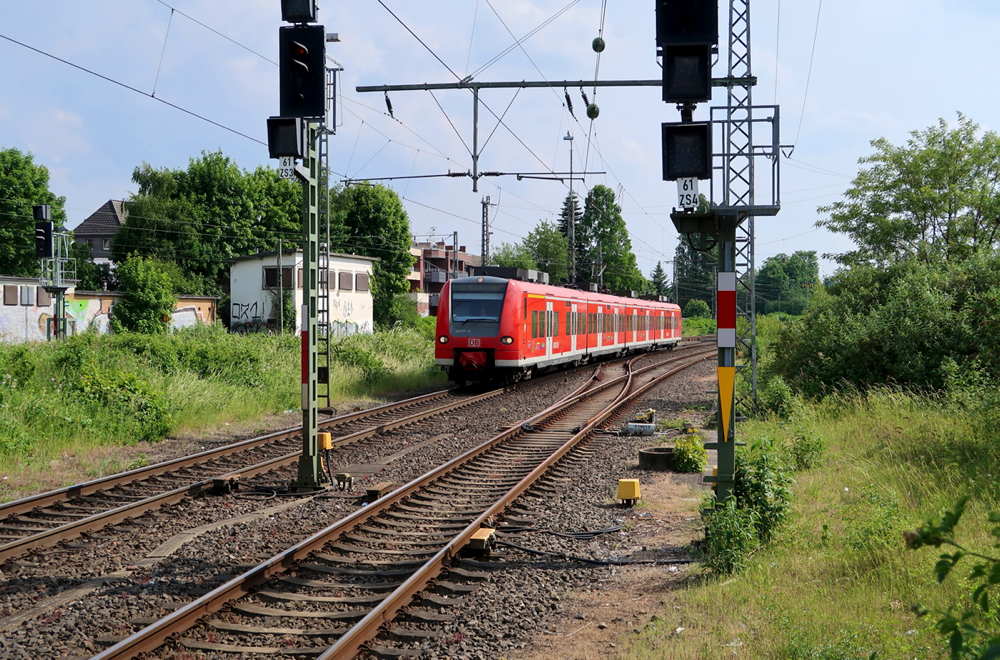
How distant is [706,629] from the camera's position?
16.7ft

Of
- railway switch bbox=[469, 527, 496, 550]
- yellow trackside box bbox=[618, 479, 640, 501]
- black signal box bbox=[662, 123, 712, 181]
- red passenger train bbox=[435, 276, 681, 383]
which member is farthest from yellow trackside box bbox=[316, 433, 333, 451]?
red passenger train bbox=[435, 276, 681, 383]

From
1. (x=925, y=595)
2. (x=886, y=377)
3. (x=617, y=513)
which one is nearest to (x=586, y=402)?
(x=886, y=377)

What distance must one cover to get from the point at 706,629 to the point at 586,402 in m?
13.8

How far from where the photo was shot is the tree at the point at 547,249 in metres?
77.8

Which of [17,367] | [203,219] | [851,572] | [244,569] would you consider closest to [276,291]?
[203,219]

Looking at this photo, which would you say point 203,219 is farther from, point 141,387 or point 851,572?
point 851,572

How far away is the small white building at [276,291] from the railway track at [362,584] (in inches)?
1284

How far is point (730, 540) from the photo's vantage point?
625 centimetres

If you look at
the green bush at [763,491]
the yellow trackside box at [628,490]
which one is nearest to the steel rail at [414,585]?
the yellow trackside box at [628,490]

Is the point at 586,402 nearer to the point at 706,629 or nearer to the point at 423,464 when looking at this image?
the point at 423,464

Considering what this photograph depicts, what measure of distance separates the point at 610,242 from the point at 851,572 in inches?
2738

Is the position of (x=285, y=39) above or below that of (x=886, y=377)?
above

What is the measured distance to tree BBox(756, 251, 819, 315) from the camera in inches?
4641

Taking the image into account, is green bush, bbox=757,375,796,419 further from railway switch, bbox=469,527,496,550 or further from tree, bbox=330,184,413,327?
tree, bbox=330,184,413,327
